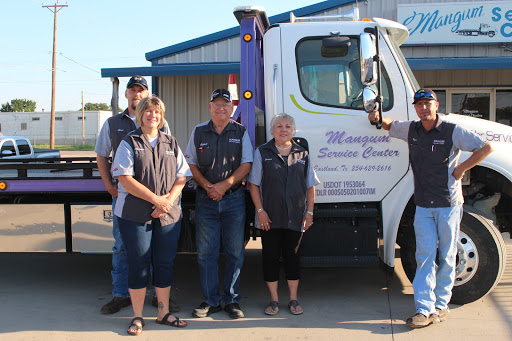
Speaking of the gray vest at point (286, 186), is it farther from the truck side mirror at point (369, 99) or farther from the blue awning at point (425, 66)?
the blue awning at point (425, 66)

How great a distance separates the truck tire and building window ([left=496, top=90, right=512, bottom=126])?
337 inches

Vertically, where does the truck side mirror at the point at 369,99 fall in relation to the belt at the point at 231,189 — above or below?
Answer: above

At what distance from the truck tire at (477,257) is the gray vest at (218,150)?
6.84 ft

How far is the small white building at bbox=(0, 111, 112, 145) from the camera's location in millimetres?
A: 55022

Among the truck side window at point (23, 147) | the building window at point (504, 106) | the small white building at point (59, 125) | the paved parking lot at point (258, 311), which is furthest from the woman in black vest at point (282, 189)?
the small white building at point (59, 125)

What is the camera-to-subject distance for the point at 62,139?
55375mm

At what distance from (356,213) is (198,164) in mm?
1459

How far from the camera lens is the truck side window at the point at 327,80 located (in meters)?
4.02

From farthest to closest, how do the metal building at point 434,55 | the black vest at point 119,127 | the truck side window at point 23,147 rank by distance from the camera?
the truck side window at point 23,147 → the metal building at point 434,55 → the black vest at point 119,127

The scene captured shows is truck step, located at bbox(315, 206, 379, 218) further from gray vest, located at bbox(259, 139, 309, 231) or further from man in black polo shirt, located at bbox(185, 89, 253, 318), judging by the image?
man in black polo shirt, located at bbox(185, 89, 253, 318)

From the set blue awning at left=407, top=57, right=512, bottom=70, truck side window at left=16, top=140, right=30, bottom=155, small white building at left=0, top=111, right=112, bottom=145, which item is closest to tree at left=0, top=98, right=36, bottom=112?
small white building at left=0, top=111, right=112, bottom=145

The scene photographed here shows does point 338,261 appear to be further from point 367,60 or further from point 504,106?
point 504,106

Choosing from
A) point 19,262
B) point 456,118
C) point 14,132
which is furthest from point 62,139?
point 456,118

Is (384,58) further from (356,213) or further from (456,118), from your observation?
(356,213)
